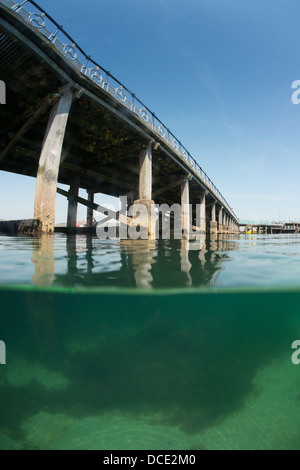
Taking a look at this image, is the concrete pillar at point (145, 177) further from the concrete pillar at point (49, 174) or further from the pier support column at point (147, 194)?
the concrete pillar at point (49, 174)

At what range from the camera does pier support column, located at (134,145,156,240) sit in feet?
31.6

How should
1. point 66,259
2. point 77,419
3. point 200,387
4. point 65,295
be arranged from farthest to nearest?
1. point 66,259
2. point 200,387
3. point 65,295
4. point 77,419

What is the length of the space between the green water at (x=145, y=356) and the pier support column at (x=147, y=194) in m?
6.34

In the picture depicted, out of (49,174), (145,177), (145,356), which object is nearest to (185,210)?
(145,177)

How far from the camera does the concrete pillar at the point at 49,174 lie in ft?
21.6

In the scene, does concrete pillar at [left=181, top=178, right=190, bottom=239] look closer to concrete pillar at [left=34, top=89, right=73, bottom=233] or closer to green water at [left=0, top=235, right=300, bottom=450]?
concrete pillar at [left=34, top=89, right=73, bottom=233]

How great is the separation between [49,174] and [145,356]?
5.95 metres

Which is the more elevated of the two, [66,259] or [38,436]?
[66,259]

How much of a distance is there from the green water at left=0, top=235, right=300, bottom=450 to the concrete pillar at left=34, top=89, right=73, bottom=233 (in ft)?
11.3

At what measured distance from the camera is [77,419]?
2086 mm

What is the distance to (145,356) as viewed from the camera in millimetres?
3061

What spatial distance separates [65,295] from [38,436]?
3.94 feet
